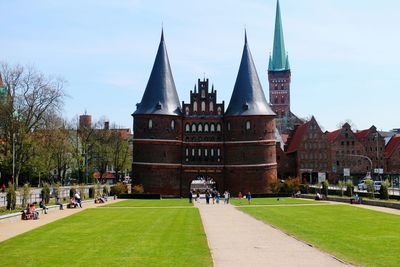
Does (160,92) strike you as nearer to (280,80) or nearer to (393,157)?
(393,157)

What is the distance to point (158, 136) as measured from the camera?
72250 mm

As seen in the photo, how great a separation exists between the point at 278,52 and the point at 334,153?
163ft

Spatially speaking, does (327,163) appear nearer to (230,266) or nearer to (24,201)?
(24,201)

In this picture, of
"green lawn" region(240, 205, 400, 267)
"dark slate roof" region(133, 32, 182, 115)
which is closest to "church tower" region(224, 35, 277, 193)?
"dark slate roof" region(133, 32, 182, 115)

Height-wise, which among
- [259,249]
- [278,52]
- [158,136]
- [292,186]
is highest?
[278,52]

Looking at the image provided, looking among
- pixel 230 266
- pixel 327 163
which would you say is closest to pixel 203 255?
pixel 230 266

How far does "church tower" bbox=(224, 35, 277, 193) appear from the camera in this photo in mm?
72375

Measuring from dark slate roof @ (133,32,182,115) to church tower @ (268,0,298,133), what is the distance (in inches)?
2837

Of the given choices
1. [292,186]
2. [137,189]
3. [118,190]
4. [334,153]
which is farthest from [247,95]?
[334,153]

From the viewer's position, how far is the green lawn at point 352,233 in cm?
1678

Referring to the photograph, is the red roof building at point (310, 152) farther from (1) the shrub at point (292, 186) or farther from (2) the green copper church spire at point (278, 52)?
(2) the green copper church spire at point (278, 52)

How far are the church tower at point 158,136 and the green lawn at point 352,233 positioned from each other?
1579 inches

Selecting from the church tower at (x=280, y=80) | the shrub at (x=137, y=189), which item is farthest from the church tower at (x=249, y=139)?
the church tower at (x=280, y=80)

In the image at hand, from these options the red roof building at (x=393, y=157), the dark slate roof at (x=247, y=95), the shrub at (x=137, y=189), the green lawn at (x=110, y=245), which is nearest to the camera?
the green lawn at (x=110, y=245)
